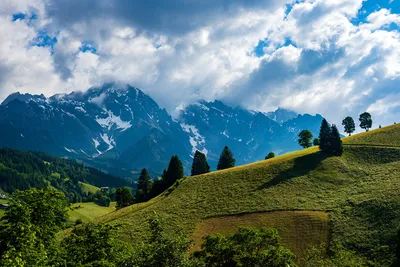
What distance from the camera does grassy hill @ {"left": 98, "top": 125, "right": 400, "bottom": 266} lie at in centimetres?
5706

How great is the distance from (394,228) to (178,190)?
53.3m

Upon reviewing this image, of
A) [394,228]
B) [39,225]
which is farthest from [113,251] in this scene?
[394,228]

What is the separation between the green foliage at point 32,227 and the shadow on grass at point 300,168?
60.7 meters

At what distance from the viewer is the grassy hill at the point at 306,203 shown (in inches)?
2247

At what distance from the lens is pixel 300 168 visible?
305 feet

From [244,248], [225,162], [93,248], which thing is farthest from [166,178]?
[93,248]

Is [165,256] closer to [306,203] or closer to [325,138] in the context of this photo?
[306,203]

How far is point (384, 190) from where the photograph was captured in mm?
69750

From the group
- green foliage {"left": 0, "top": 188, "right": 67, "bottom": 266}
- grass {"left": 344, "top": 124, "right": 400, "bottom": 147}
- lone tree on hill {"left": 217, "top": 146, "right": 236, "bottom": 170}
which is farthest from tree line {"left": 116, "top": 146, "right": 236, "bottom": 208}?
green foliage {"left": 0, "top": 188, "right": 67, "bottom": 266}

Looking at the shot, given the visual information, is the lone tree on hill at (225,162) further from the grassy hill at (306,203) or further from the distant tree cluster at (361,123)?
the distant tree cluster at (361,123)

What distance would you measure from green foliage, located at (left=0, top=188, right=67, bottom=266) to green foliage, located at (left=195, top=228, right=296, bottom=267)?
16.6 m

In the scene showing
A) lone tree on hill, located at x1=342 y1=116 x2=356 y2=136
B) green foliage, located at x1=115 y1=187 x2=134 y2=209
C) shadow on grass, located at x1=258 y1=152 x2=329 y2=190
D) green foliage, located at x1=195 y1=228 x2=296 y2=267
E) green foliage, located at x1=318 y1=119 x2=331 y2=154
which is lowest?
green foliage, located at x1=195 y1=228 x2=296 y2=267

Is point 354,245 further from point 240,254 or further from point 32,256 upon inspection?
point 32,256

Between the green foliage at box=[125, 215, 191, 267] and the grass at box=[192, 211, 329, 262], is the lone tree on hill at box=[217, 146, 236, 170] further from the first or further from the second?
the green foliage at box=[125, 215, 191, 267]
